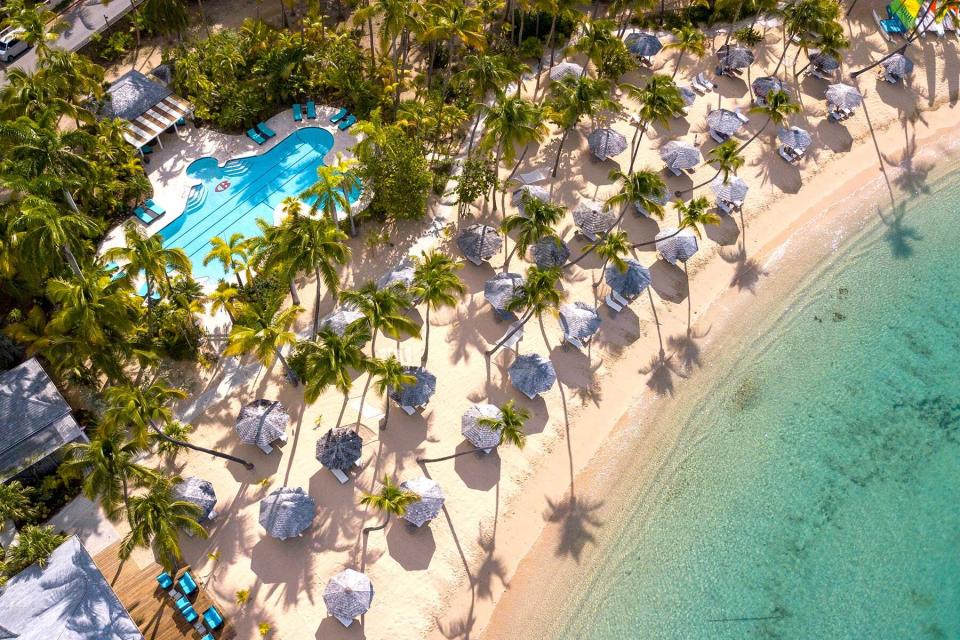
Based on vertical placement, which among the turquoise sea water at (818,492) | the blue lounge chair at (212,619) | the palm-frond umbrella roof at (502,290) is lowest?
the turquoise sea water at (818,492)

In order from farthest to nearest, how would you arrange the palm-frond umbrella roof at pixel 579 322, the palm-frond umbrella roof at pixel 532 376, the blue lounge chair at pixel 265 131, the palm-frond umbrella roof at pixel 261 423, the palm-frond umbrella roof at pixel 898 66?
the palm-frond umbrella roof at pixel 898 66
the blue lounge chair at pixel 265 131
the palm-frond umbrella roof at pixel 579 322
the palm-frond umbrella roof at pixel 532 376
the palm-frond umbrella roof at pixel 261 423

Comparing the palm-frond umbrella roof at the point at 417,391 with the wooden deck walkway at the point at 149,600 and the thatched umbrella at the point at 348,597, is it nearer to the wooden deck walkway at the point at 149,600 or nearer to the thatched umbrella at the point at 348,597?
the thatched umbrella at the point at 348,597

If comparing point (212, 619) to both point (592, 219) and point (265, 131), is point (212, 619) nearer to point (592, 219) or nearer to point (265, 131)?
point (592, 219)

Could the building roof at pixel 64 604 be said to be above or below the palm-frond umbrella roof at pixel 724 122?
above

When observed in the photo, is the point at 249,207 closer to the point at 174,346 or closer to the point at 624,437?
the point at 174,346

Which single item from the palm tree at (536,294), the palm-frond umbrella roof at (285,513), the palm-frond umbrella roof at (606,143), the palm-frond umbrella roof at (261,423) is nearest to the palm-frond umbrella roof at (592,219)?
the palm-frond umbrella roof at (606,143)

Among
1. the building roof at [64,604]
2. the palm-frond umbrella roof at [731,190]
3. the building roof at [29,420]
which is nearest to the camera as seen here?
the building roof at [64,604]
